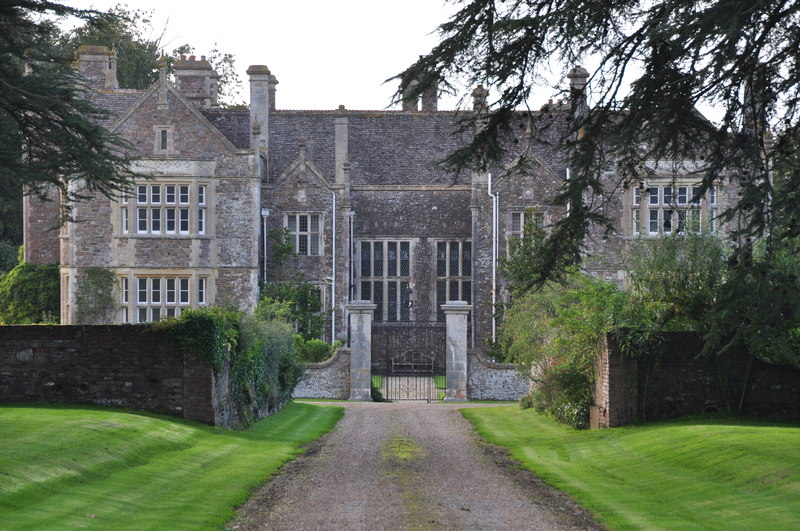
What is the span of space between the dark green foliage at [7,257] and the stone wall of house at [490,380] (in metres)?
23.1

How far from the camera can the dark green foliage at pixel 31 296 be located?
39469mm

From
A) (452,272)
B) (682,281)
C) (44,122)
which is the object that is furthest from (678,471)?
(452,272)

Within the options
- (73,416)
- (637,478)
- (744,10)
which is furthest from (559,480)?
(73,416)

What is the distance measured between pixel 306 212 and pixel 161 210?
16.6ft

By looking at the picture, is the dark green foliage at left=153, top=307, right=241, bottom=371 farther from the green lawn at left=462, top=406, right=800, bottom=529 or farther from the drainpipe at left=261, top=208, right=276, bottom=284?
the drainpipe at left=261, top=208, right=276, bottom=284

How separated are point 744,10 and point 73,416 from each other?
1156 centimetres

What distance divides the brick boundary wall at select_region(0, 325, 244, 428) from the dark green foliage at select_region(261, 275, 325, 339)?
16.9 metres

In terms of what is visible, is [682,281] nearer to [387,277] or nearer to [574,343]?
[574,343]

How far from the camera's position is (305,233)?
129 ft

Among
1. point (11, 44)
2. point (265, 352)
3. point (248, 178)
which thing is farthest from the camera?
point (248, 178)

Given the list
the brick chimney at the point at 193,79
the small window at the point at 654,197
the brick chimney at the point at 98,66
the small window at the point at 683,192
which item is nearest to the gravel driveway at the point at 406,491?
the small window at the point at 683,192

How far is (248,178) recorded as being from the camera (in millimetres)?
37594

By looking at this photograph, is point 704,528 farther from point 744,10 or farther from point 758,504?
point 744,10

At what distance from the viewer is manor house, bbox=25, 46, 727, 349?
3719 cm
